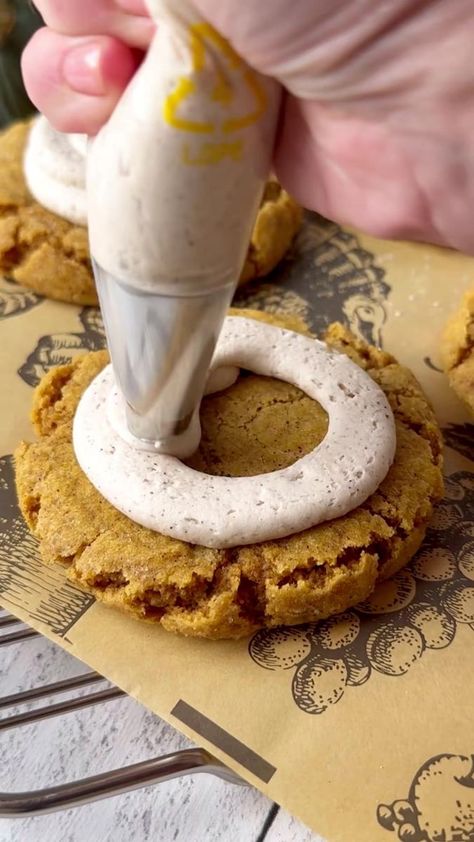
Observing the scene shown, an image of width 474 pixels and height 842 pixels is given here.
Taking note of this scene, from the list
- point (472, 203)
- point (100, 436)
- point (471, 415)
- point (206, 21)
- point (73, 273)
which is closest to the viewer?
point (206, 21)

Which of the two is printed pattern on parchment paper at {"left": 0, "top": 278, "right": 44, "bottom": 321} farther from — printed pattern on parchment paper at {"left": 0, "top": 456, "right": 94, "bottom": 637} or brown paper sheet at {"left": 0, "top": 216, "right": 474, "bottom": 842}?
printed pattern on parchment paper at {"left": 0, "top": 456, "right": 94, "bottom": 637}

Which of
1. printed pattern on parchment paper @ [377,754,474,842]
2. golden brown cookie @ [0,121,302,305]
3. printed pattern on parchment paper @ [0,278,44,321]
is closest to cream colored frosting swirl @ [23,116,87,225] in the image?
golden brown cookie @ [0,121,302,305]

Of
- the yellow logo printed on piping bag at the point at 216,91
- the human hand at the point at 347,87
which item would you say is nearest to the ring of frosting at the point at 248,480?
the human hand at the point at 347,87

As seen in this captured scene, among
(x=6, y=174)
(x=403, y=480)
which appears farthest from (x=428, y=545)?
(x=6, y=174)

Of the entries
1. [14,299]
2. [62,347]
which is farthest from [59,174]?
[62,347]

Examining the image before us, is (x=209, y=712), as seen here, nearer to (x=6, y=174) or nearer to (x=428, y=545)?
(x=428, y=545)

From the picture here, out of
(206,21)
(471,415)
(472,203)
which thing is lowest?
(471,415)

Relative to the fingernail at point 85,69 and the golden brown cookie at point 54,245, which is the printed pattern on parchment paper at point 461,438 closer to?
the golden brown cookie at point 54,245
